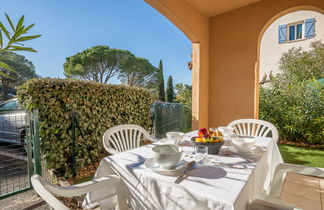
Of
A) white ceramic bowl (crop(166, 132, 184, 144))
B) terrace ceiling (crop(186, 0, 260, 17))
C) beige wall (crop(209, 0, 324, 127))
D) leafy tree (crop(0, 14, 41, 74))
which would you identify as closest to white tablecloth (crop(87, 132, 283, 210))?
white ceramic bowl (crop(166, 132, 184, 144))

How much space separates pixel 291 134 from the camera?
4457 mm

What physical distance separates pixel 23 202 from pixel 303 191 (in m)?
3.11

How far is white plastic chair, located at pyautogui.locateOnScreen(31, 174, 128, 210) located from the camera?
0.63 m

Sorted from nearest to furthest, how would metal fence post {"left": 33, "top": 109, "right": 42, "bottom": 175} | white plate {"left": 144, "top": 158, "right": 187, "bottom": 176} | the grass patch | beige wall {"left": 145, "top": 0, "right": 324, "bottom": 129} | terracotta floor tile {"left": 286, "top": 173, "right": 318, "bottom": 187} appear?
white plate {"left": 144, "top": 158, "right": 187, "bottom": 176}
metal fence post {"left": 33, "top": 109, "right": 42, "bottom": 175}
terracotta floor tile {"left": 286, "top": 173, "right": 318, "bottom": 187}
the grass patch
beige wall {"left": 145, "top": 0, "right": 324, "bottom": 129}

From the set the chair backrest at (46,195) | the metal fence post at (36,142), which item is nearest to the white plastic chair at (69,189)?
the chair backrest at (46,195)

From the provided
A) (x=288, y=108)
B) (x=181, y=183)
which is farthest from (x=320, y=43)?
(x=181, y=183)

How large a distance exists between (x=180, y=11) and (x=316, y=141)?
4125 millimetres

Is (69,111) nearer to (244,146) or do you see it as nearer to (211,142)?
(211,142)

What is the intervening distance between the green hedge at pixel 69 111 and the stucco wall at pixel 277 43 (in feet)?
27.2

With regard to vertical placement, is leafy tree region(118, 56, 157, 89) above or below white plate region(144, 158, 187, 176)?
above

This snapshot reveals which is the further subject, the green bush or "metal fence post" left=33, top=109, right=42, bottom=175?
the green bush

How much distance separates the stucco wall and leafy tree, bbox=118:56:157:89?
887 cm

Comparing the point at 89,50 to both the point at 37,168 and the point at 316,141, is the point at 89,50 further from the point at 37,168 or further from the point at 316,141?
the point at 316,141

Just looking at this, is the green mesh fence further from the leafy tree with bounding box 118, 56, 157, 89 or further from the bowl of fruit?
the leafy tree with bounding box 118, 56, 157, 89
